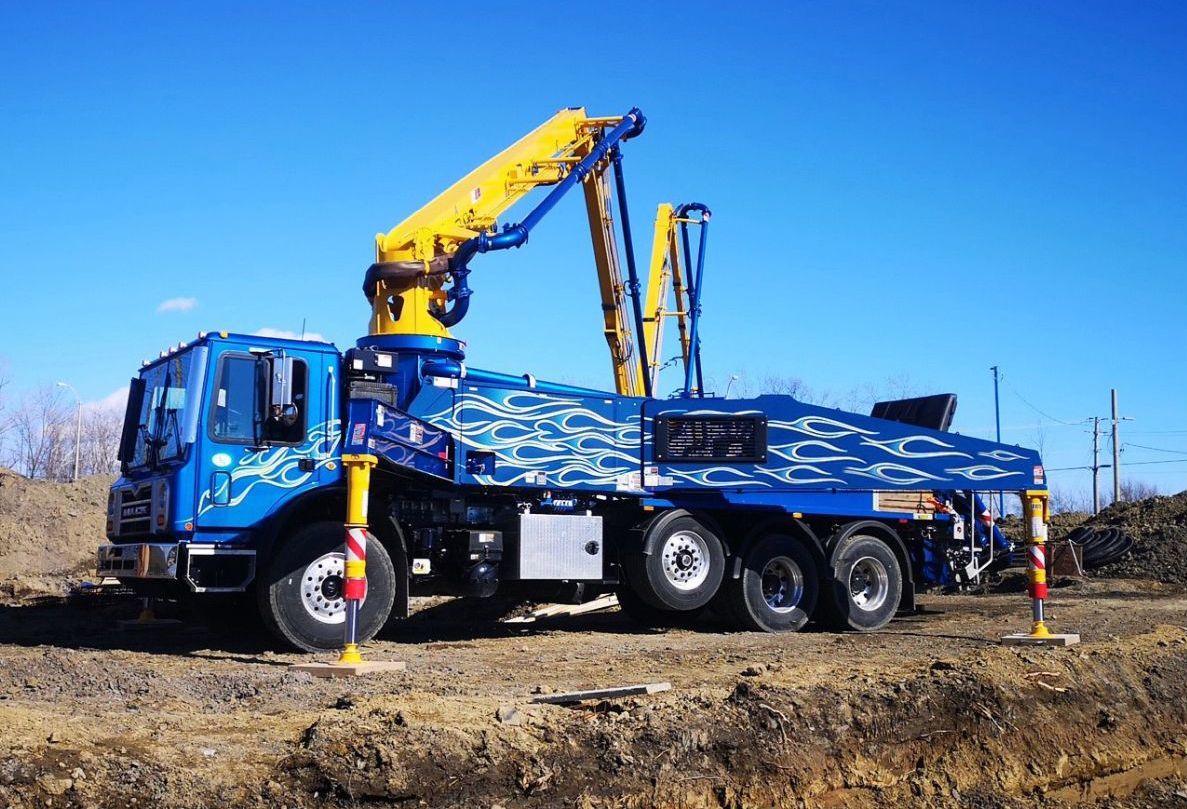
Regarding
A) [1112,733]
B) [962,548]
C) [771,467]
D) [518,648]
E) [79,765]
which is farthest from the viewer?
[962,548]

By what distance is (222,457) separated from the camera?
11.5m

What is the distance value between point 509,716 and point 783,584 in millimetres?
8444

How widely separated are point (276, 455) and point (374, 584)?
5.06 feet

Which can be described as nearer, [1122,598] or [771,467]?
[771,467]

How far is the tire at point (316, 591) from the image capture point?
11.3m

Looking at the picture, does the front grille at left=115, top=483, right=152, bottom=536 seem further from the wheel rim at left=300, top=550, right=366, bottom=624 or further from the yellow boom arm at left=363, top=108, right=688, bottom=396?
the yellow boom arm at left=363, top=108, right=688, bottom=396

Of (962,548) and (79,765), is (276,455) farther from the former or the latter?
(962,548)

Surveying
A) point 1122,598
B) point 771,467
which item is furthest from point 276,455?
point 1122,598

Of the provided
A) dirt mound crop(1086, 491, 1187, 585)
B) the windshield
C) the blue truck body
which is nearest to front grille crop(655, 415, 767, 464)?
the blue truck body

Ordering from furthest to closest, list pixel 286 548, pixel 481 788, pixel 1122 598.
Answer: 1. pixel 1122 598
2. pixel 286 548
3. pixel 481 788

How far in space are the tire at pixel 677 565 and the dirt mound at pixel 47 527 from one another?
1645cm

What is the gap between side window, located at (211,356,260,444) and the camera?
11.6 meters

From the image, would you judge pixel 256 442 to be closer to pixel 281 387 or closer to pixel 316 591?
pixel 281 387

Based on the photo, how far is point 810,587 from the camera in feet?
49.1
